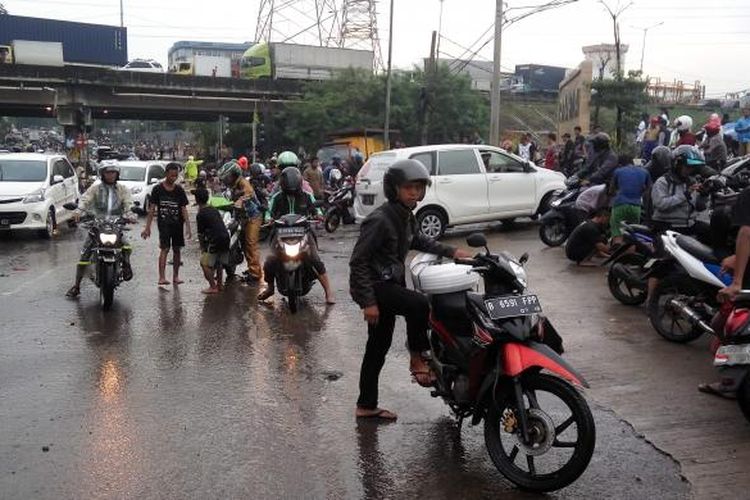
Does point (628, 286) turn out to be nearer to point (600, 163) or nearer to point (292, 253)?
point (292, 253)

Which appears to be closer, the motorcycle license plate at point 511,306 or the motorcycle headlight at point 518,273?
the motorcycle license plate at point 511,306

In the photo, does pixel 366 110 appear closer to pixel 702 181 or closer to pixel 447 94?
pixel 447 94

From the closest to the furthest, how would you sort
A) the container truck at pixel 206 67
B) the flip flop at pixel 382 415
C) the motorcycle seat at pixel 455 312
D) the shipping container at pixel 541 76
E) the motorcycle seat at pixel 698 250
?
the motorcycle seat at pixel 455 312
the flip flop at pixel 382 415
the motorcycle seat at pixel 698 250
the container truck at pixel 206 67
the shipping container at pixel 541 76

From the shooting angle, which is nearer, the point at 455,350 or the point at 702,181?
the point at 455,350

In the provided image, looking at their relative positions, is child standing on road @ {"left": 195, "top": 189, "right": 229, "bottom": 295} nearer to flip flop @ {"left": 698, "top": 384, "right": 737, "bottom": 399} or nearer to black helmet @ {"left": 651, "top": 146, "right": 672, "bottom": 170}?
black helmet @ {"left": 651, "top": 146, "right": 672, "bottom": 170}

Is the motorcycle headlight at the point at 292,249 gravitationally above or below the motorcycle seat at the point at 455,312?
below

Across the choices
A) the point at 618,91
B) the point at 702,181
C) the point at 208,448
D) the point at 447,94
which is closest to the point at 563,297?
the point at 702,181

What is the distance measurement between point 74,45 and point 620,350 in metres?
53.4

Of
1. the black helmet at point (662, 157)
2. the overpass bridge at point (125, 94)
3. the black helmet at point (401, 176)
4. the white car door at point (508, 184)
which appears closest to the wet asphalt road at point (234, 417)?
the black helmet at point (401, 176)

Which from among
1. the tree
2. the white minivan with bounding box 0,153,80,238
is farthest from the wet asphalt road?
the tree

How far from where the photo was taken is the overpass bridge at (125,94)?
39.5 meters

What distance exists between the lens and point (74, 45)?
52.1m

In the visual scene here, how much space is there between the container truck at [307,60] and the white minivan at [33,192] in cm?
3196

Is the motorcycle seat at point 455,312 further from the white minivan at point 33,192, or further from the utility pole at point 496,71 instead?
the utility pole at point 496,71
